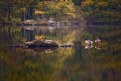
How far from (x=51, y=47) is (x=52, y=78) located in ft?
35.8

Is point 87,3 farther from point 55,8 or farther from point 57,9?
point 55,8

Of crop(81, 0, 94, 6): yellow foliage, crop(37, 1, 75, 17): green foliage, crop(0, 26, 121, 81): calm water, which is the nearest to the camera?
crop(0, 26, 121, 81): calm water

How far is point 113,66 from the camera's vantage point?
2020cm

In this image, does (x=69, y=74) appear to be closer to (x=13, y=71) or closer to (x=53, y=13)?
(x=13, y=71)

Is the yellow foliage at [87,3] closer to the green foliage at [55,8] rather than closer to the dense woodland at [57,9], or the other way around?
the dense woodland at [57,9]

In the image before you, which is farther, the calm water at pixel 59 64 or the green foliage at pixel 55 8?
the green foliage at pixel 55 8

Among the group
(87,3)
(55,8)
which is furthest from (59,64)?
(87,3)

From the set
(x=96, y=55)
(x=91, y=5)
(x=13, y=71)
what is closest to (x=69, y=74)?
(x=13, y=71)

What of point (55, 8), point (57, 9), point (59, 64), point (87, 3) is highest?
point (59, 64)

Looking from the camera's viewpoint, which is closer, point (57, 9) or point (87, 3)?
point (57, 9)

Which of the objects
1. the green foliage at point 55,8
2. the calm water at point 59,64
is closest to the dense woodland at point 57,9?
the green foliage at point 55,8

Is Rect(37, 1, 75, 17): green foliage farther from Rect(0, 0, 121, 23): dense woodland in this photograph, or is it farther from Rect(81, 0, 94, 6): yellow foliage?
Rect(81, 0, 94, 6): yellow foliage

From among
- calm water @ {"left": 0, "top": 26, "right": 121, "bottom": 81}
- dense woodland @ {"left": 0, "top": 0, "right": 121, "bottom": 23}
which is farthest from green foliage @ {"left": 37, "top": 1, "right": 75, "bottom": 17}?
calm water @ {"left": 0, "top": 26, "right": 121, "bottom": 81}

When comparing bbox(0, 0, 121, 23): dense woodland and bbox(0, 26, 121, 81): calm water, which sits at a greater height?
bbox(0, 26, 121, 81): calm water
